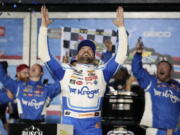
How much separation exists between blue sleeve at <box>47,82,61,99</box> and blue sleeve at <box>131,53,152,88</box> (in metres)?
0.95

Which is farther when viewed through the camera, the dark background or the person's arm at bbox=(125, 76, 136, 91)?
the person's arm at bbox=(125, 76, 136, 91)

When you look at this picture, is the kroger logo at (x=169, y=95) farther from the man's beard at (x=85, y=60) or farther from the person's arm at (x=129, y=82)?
the man's beard at (x=85, y=60)

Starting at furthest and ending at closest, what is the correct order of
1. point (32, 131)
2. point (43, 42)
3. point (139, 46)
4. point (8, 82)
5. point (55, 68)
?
point (8, 82), point (139, 46), point (55, 68), point (43, 42), point (32, 131)

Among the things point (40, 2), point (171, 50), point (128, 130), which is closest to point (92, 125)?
point (128, 130)

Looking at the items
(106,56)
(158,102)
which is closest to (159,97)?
(158,102)

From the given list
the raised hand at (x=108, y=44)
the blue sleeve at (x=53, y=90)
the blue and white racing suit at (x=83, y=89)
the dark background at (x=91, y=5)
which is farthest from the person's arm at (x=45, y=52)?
the raised hand at (x=108, y=44)

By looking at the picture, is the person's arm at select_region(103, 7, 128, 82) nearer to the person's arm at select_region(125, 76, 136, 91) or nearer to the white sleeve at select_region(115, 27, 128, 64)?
the white sleeve at select_region(115, 27, 128, 64)

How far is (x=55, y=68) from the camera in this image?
3605mm

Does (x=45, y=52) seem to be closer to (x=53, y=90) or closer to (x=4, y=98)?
(x=53, y=90)

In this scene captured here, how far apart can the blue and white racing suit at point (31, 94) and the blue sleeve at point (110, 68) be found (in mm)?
706

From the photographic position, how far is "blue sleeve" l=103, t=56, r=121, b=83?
3.61 m

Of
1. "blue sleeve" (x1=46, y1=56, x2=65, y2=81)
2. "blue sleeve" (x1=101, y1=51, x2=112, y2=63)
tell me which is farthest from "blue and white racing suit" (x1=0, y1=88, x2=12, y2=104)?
"blue sleeve" (x1=101, y1=51, x2=112, y2=63)

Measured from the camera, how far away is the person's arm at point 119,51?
3480 mm

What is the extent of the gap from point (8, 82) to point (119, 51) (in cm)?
158
